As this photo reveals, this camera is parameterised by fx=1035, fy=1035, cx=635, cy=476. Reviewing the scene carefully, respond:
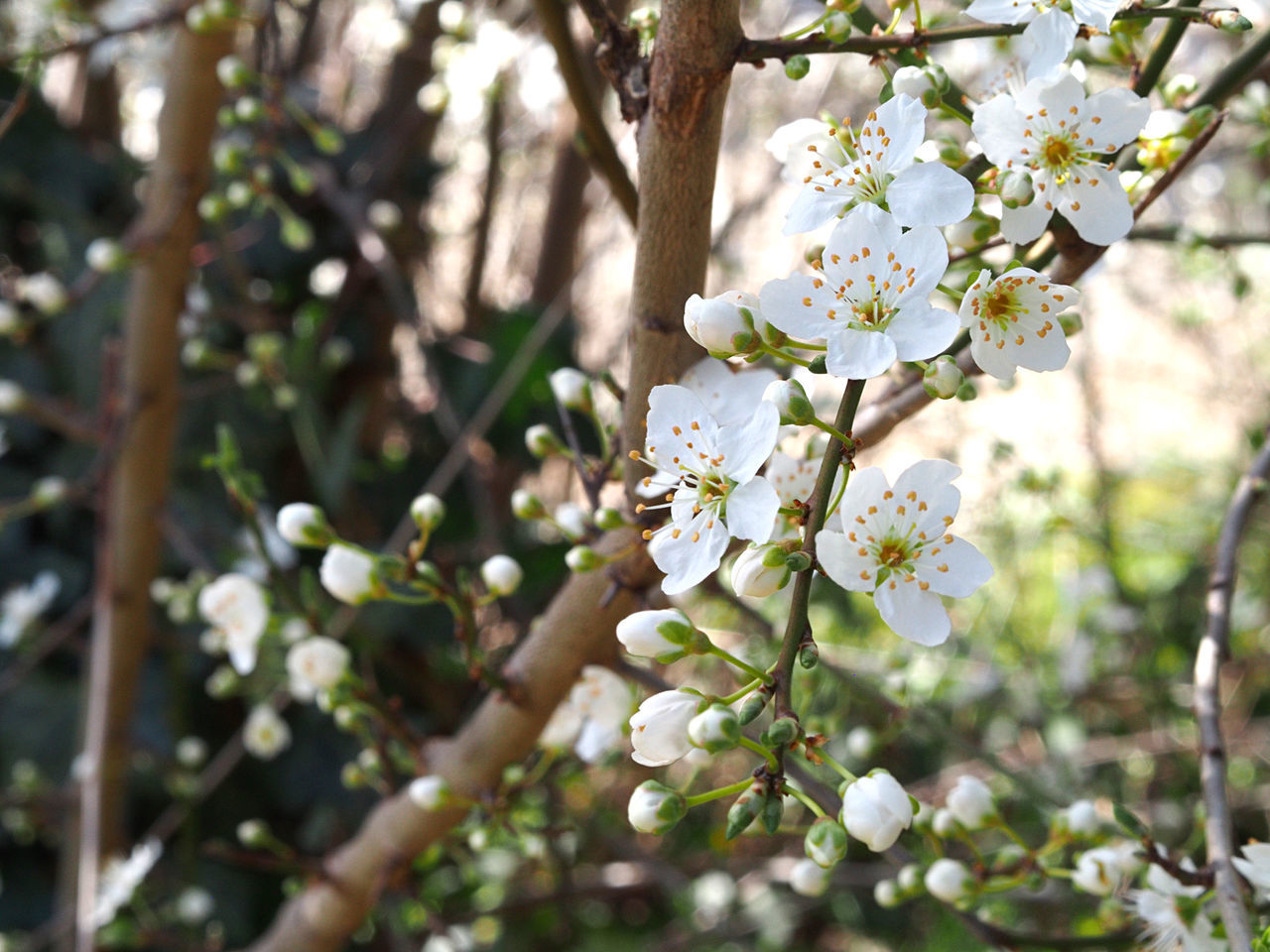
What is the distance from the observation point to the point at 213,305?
1.82m

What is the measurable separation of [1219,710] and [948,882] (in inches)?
10.4

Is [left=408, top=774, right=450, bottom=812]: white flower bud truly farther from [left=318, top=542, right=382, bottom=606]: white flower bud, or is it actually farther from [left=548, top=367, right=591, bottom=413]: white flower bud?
[left=548, top=367, right=591, bottom=413]: white flower bud

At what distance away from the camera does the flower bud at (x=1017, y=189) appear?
1.66ft

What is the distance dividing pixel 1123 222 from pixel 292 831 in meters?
1.79

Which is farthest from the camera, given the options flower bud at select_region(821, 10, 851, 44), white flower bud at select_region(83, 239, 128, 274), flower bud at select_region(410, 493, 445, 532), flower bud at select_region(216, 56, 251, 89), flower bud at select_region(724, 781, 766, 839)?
white flower bud at select_region(83, 239, 128, 274)

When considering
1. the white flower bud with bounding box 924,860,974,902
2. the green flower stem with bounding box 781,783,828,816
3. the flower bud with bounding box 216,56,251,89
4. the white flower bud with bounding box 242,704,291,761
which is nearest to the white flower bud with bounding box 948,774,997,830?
the white flower bud with bounding box 924,860,974,902

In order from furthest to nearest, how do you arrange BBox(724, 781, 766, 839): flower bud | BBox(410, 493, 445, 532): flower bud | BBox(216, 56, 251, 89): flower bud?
BBox(216, 56, 251, 89): flower bud < BBox(410, 493, 445, 532): flower bud < BBox(724, 781, 766, 839): flower bud

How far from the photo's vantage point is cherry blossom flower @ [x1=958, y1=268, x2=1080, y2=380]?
20.7 inches

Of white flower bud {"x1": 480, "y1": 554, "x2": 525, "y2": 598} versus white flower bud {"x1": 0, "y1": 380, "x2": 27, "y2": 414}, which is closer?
white flower bud {"x1": 480, "y1": 554, "x2": 525, "y2": 598}

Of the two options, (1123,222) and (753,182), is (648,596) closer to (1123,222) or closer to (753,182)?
(1123,222)

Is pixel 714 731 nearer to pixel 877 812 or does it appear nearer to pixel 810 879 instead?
pixel 877 812

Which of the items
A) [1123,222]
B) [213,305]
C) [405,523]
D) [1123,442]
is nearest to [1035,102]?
[1123,222]

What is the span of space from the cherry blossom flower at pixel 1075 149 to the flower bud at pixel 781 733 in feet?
0.98

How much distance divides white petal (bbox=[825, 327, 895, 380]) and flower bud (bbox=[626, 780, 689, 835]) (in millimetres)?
229
